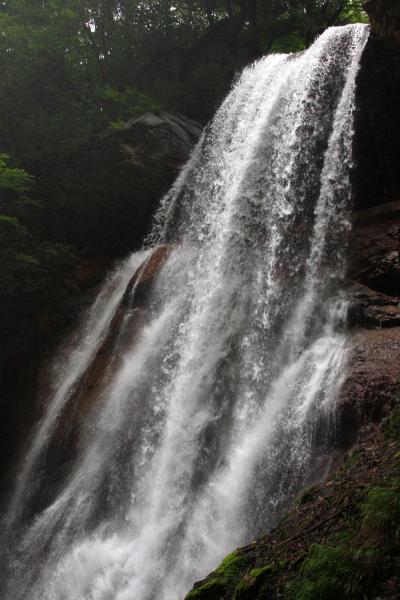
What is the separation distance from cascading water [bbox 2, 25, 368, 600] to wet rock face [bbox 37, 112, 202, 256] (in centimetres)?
116

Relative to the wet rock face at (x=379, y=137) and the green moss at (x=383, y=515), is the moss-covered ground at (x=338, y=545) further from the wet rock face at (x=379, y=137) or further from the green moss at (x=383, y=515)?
the wet rock face at (x=379, y=137)

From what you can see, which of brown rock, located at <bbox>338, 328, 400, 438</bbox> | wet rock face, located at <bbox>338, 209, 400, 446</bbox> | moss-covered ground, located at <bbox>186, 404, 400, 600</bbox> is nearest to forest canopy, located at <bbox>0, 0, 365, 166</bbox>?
wet rock face, located at <bbox>338, 209, 400, 446</bbox>

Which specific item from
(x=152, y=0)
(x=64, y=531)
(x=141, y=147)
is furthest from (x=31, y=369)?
(x=152, y=0)

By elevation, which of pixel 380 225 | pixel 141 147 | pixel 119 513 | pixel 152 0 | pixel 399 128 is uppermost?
pixel 152 0

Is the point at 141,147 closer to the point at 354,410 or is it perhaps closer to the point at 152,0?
the point at 152,0

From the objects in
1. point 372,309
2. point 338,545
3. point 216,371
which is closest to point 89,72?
point 216,371

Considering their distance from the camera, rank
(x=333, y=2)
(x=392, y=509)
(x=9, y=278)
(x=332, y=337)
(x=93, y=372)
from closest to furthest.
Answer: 1. (x=392, y=509)
2. (x=332, y=337)
3. (x=93, y=372)
4. (x=9, y=278)
5. (x=333, y=2)

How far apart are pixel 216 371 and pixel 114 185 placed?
8389mm

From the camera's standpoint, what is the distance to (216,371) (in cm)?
960

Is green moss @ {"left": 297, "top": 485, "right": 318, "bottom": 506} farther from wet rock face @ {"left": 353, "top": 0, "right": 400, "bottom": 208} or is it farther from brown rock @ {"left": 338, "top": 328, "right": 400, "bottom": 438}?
wet rock face @ {"left": 353, "top": 0, "right": 400, "bottom": 208}

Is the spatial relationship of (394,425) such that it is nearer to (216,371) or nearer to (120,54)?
(216,371)

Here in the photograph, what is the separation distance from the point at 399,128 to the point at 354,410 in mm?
7170

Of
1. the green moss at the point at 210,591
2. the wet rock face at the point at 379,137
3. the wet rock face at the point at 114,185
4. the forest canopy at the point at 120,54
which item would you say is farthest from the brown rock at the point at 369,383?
the forest canopy at the point at 120,54

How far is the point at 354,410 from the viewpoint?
6.95 m
